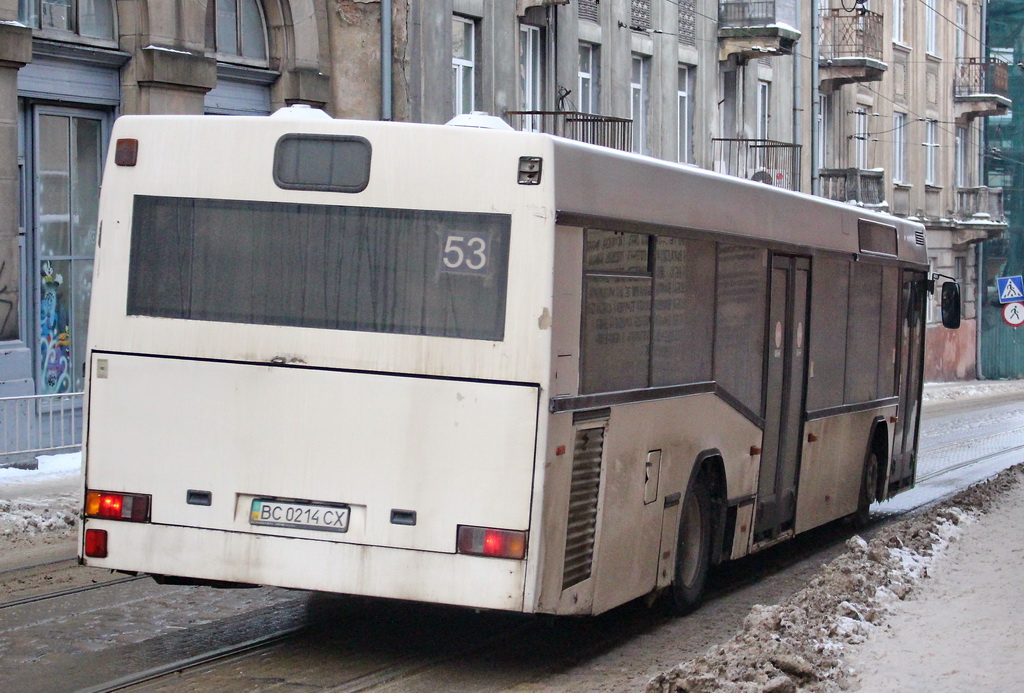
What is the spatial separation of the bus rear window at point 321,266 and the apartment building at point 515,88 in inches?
393

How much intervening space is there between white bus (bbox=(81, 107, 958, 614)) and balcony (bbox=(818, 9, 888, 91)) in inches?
1308

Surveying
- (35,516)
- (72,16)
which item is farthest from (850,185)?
(35,516)

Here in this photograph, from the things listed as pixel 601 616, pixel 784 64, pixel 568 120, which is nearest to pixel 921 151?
pixel 784 64

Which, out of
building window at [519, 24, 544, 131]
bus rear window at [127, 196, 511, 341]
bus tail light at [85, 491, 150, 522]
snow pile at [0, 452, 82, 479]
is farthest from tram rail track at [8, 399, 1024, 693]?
building window at [519, 24, 544, 131]

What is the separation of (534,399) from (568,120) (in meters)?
19.5

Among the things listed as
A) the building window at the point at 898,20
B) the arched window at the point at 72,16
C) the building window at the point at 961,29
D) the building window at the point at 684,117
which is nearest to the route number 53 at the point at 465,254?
the arched window at the point at 72,16

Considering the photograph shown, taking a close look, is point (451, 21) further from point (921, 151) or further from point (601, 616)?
point (921, 151)

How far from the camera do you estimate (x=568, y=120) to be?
25984 mm

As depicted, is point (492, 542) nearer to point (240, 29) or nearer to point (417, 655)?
point (417, 655)

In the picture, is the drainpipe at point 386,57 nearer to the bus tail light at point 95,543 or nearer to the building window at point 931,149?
the bus tail light at point 95,543

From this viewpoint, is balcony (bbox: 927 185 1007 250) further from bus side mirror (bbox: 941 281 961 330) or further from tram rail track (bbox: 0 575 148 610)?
tram rail track (bbox: 0 575 148 610)

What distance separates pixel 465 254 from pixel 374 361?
2.10 feet

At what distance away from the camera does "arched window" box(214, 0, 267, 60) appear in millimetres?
20359

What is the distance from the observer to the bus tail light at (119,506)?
7.39 metres
